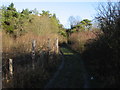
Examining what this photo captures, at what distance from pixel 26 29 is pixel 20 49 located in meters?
13.3

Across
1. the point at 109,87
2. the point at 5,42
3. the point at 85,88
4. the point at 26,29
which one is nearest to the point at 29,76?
the point at 85,88

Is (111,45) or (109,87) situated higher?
(111,45)

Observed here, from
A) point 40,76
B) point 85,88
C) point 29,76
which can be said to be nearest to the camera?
point 85,88

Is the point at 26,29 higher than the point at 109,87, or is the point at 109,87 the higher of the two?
the point at 26,29

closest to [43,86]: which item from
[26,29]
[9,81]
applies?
[9,81]

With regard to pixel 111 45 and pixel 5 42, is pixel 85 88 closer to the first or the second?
pixel 111 45

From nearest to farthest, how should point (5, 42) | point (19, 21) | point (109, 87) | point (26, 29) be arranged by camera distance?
point (109, 87)
point (5, 42)
point (26, 29)
point (19, 21)

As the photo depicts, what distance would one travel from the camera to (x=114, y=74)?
217 inches

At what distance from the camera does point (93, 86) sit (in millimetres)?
5605

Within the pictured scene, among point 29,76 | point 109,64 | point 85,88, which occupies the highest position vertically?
point 109,64

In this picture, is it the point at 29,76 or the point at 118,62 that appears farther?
the point at 29,76

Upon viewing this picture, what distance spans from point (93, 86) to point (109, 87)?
0.74 metres

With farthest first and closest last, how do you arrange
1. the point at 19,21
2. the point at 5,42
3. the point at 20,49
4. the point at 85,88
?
1. the point at 19,21
2. the point at 5,42
3. the point at 20,49
4. the point at 85,88

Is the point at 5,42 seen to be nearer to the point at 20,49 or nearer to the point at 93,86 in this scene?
the point at 20,49
